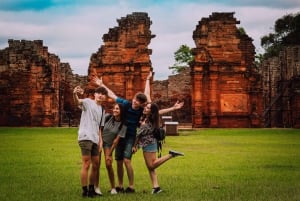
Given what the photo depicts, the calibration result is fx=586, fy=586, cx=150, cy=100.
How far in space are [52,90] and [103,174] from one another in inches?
851

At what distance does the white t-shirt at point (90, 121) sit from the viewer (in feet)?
29.1

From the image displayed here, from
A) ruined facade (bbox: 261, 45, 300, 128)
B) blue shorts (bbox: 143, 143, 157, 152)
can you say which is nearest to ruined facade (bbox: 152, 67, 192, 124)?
ruined facade (bbox: 261, 45, 300, 128)

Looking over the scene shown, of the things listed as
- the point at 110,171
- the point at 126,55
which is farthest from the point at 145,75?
the point at 110,171

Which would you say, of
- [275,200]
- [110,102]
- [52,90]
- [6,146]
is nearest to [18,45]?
[52,90]

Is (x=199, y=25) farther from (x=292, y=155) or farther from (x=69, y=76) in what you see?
(x=292, y=155)

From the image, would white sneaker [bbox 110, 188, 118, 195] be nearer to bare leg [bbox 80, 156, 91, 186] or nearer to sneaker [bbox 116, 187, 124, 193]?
sneaker [bbox 116, 187, 124, 193]

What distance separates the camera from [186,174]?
11.6 meters

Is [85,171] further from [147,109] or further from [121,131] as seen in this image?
[147,109]

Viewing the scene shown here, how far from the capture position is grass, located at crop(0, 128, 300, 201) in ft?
29.3

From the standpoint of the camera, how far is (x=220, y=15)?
3256cm

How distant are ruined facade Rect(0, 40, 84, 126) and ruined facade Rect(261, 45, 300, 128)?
12.7 meters

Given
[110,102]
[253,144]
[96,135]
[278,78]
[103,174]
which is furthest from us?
[278,78]

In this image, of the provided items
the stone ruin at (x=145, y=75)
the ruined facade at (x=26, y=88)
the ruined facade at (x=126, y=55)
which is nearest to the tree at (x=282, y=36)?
the stone ruin at (x=145, y=75)

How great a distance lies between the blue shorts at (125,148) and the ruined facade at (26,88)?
23892 mm
